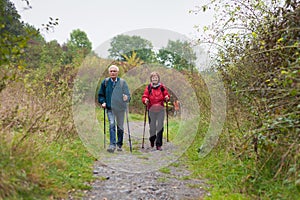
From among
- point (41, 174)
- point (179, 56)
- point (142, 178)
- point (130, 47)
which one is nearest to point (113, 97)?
point (142, 178)

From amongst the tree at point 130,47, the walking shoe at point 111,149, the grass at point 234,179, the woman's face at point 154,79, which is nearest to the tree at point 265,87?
the grass at point 234,179

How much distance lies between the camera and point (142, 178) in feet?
19.9

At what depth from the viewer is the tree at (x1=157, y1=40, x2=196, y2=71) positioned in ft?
35.0

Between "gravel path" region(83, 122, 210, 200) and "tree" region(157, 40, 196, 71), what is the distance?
287 centimetres

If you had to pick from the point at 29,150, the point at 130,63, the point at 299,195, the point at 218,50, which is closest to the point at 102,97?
the point at 218,50

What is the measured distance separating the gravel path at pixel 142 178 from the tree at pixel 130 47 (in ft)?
18.4

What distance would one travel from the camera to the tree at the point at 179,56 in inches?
420

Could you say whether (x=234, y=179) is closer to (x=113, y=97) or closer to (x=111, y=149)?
(x=111, y=149)

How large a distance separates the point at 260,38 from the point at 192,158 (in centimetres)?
332

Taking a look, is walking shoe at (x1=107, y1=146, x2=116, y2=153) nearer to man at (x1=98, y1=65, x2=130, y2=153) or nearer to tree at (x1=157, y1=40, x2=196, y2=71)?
man at (x1=98, y1=65, x2=130, y2=153)

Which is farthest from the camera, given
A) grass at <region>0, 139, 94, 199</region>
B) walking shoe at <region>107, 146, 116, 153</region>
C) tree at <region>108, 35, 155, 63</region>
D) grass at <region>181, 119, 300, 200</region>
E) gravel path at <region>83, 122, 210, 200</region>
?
tree at <region>108, 35, 155, 63</region>

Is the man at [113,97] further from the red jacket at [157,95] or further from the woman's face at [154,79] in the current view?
the woman's face at [154,79]

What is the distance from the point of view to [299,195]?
14.2 ft

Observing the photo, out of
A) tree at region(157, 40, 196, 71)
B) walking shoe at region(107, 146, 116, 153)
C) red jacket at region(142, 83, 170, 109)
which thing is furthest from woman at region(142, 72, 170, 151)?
walking shoe at region(107, 146, 116, 153)
